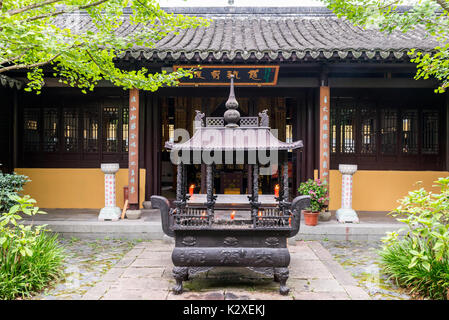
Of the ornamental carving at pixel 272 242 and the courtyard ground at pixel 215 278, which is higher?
the ornamental carving at pixel 272 242

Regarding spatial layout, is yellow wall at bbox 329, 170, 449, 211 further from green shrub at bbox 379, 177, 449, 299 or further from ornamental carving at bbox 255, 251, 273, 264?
ornamental carving at bbox 255, 251, 273, 264

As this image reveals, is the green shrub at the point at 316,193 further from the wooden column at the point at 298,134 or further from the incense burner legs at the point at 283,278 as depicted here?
the incense burner legs at the point at 283,278

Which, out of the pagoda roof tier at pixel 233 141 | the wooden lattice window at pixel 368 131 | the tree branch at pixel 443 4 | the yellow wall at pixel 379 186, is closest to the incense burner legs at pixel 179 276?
the pagoda roof tier at pixel 233 141

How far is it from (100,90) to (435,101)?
9.05 m

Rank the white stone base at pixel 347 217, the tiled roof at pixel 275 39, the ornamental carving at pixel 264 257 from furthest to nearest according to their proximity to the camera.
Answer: the white stone base at pixel 347 217
the tiled roof at pixel 275 39
the ornamental carving at pixel 264 257

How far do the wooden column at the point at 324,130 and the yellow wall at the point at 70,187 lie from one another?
5.17 metres

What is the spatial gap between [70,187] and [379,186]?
8387mm

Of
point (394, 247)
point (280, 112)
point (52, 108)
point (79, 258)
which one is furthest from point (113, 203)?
point (280, 112)

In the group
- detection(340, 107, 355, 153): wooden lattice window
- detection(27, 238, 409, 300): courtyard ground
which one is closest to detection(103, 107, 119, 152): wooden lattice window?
detection(27, 238, 409, 300): courtyard ground

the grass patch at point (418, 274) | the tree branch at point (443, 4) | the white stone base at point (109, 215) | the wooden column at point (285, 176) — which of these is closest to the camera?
the grass patch at point (418, 274)

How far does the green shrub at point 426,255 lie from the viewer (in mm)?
3621

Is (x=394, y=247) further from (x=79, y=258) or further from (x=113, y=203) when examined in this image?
(x=113, y=203)

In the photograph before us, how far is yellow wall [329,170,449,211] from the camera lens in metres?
8.41

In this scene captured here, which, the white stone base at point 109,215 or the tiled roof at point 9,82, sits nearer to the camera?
the white stone base at point 109,215
